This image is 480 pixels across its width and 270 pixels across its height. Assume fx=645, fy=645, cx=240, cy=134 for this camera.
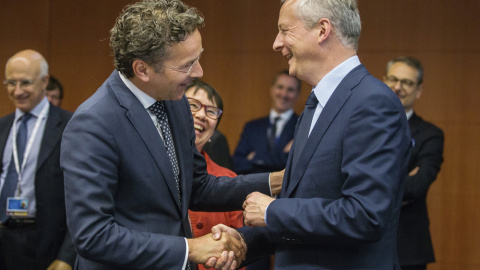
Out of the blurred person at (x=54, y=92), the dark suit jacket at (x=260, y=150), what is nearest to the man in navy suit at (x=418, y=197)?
the dark suit jacket at (x=260, y=150)

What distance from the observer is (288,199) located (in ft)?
6.43

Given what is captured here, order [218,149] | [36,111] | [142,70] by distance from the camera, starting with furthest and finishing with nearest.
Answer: [218,149] → [36,111] → [142,70]

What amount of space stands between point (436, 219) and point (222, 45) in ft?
7.53

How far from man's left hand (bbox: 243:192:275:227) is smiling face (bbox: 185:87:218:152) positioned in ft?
3.35

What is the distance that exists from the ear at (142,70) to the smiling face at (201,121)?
1.00 metres

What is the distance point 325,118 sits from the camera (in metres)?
1.97

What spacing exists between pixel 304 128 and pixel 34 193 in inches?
86.1

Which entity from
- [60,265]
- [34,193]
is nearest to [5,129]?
[34,193]

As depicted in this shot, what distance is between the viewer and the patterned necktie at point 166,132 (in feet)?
7.04

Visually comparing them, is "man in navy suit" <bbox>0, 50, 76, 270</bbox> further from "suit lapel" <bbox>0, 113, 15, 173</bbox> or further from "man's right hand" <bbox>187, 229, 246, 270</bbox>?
"man's right hand" <bbox>187, 229, 246, 270</bbox>

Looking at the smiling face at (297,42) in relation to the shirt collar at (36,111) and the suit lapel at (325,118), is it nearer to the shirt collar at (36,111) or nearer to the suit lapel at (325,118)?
the suit lapel at (325,118)

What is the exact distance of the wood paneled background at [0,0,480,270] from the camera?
16.5 feet

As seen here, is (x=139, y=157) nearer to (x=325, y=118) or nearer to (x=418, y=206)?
(x=325, y=118)

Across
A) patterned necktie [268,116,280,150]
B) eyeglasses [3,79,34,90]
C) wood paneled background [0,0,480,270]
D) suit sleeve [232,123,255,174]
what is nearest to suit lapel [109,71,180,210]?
eyeglasses [3,79,34,90]
